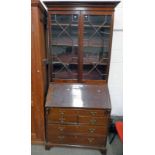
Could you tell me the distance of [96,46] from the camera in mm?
2301

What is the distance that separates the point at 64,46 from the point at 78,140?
1282 millimetres

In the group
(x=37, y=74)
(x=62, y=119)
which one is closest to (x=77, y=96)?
(x=62, y=119)

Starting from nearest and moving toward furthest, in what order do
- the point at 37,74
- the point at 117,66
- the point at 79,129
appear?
1. the point at 37,74
2. the point at 79,129
3. the point at 117,66

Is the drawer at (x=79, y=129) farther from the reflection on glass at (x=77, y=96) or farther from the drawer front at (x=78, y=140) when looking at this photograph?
the reflection on glass at (x=77, y=96)

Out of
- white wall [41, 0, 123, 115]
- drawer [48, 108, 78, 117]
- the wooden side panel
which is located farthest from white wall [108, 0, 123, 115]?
the wooden side panel

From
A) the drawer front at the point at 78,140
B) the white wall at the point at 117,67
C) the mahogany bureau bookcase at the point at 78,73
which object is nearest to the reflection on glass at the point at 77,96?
the mahogany bureau bookcase at the point at 78,73

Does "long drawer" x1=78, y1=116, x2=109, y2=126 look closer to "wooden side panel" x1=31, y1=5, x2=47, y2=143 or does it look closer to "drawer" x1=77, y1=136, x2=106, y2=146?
"drawer" x1=77, y1=136, x2=106, y2=146

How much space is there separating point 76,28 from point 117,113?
1549 mm

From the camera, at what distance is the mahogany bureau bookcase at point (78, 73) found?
7.02 ft

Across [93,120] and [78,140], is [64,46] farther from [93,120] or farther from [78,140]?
[78,140]

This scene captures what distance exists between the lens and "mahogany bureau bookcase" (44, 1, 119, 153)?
7.02ft
